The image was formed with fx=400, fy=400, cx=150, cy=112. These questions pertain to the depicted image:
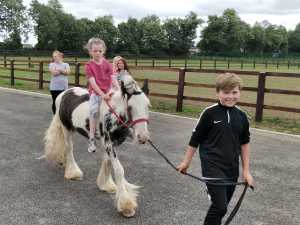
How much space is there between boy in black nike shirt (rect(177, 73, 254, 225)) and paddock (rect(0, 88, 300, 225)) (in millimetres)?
1037

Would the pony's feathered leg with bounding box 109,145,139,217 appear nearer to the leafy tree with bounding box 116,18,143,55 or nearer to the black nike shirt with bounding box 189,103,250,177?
the black nike shirt with bounding box 189,103,250,177

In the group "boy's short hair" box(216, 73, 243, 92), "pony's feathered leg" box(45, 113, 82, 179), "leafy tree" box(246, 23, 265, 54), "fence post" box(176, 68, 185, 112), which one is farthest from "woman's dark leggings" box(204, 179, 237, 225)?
"leafy tree" box(246, 23, 265, 54)

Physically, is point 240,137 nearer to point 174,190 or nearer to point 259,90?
point 174,190

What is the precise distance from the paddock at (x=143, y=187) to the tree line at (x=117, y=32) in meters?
53.3

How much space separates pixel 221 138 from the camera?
307cm

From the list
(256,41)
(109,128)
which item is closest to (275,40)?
(256,41)

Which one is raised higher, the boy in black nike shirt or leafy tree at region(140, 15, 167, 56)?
leafy tree at region(140, 15, 167, 56)

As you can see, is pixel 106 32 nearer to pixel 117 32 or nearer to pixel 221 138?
pixel 117 32

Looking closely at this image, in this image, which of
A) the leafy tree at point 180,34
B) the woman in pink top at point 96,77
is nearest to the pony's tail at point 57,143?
the woman in pink top at point 96,77

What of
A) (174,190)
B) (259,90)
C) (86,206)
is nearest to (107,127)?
(86,206)

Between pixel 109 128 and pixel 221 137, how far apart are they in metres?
1.69

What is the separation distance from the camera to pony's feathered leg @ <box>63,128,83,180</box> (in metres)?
5.29

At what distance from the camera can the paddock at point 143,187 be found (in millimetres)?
4141

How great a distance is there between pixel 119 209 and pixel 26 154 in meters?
2.88
